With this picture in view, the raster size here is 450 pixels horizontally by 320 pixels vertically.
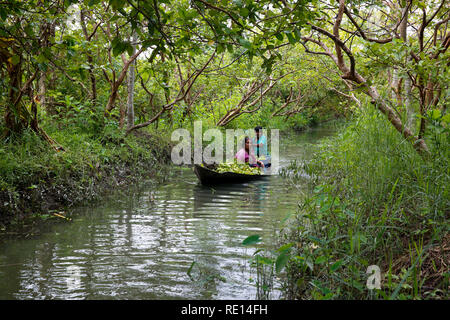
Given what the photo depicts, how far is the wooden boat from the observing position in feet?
30.0

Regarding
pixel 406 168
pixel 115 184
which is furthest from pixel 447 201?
pixel 115 184

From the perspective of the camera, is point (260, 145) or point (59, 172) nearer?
point (59, 172)

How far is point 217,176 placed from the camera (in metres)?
9.41

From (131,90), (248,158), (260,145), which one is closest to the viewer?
(131,90)

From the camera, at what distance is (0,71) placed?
21.2 ft

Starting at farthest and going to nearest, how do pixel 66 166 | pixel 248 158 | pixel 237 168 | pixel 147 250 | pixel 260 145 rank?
pixel 260 145
pixel 248 158
pixel 237 168
pixel 66 166
pixel 147 250

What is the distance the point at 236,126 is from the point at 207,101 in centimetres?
171

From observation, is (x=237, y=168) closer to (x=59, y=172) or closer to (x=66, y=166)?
(x=66, y=166)

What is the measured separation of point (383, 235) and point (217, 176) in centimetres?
594

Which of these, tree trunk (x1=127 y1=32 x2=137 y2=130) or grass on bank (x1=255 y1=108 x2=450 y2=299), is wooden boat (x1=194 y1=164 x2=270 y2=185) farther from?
grass on bank (x1=255 y1=108 x2=450 y2=299)

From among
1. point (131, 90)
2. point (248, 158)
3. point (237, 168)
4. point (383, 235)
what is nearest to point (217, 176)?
point (237, 168)

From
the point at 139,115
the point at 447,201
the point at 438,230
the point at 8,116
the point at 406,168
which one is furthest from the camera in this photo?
the point at 139,115

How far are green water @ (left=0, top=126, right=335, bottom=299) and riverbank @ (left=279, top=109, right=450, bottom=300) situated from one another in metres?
0.59

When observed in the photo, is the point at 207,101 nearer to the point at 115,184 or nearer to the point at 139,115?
the point at 139,115
